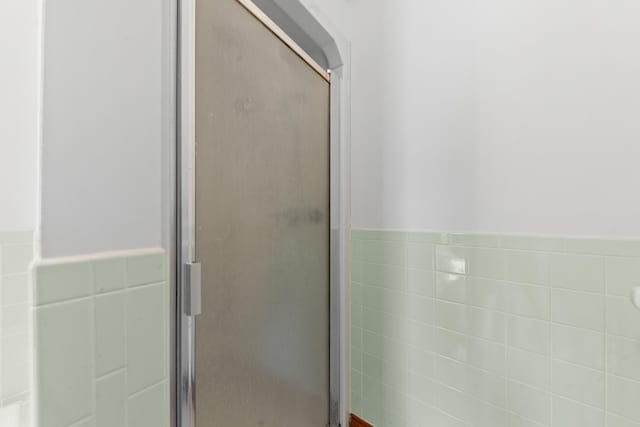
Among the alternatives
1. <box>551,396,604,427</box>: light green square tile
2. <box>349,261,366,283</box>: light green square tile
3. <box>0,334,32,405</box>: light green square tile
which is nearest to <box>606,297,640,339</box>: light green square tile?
<box>551,396,604,427</box>: light green square tile

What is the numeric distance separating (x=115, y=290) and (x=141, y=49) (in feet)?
1.46

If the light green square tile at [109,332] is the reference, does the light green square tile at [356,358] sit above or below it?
below

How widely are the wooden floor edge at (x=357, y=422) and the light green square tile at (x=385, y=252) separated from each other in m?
0.74

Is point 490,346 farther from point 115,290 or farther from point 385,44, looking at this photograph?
point 385,44

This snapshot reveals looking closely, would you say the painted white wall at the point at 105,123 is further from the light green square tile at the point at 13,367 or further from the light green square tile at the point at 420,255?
the light green square tile at the point at 420,255

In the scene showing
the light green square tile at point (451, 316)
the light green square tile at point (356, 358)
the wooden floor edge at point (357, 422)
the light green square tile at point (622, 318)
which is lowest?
the wooden floor edge at point (357, 422)

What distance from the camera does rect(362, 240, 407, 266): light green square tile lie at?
1.26 meters

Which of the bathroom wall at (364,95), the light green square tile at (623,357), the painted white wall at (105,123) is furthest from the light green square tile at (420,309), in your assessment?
the painted white wall at (105,123)

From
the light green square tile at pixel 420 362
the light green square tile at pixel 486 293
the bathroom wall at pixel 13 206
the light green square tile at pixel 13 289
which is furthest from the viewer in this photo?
the light green square tile at pixel 420 362

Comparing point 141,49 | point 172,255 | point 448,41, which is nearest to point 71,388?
point 172,255

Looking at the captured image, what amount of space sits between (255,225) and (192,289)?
0.91 ft

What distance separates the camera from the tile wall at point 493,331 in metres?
0.80

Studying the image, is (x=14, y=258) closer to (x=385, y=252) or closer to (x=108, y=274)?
(x=108, y=274)

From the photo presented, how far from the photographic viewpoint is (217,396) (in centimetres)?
72
